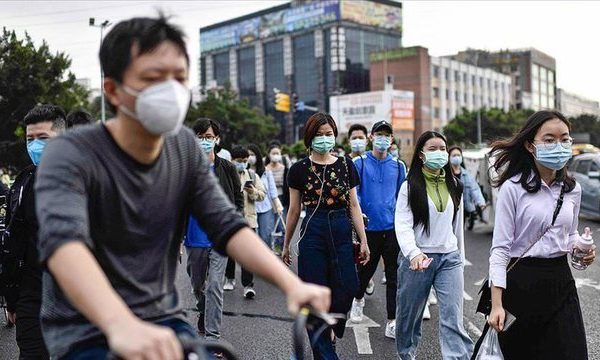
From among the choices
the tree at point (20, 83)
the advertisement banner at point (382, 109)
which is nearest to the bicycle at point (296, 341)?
the tree at point (20, 83)

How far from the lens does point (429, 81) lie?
84.2m

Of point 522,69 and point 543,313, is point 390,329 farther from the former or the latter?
point 522,69

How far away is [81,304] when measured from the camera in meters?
1.78

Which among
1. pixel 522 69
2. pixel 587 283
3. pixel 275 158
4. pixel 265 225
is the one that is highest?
pixel 522 69

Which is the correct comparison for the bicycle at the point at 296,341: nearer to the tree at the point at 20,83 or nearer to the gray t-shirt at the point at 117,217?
the gray t-shirt at the point at 117,217

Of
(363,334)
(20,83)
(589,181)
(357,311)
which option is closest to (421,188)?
(363,334)

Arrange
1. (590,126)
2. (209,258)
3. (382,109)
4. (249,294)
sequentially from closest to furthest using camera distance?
(209,258) → (249,294) → (382,109) → (590,126)

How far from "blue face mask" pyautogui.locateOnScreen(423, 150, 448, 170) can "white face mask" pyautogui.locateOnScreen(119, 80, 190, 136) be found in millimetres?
3548

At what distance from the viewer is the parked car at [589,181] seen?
58.0 feet

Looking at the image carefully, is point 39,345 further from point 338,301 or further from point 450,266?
point 450,266

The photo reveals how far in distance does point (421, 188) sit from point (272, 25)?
112m

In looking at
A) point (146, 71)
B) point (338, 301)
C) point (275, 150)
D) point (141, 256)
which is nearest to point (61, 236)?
point (141, 256)

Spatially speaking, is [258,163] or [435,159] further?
[258,163]

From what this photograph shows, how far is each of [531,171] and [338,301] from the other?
192 centimetres
